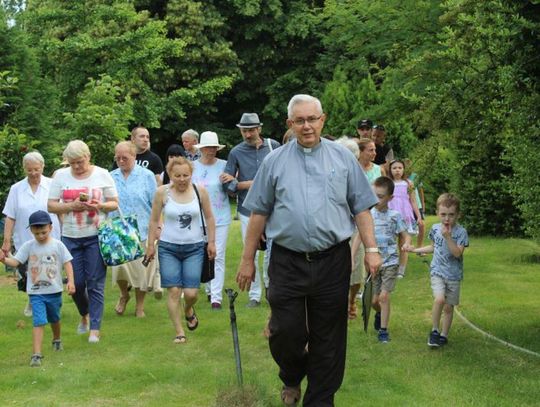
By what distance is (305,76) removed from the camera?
134 feet

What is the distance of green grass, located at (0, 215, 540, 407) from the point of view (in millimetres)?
7379

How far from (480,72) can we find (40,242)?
4324 millimetres

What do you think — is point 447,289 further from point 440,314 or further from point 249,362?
point 249,362

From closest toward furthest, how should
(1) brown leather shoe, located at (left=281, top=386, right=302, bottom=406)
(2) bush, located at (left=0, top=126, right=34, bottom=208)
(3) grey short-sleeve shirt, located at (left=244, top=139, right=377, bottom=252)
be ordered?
(3) grey short-sleeve shirt, located at (left=244, top=139, right=377, bottom=252) → (1) brown leather shoe, located at (left=281, top=386, right=302, bottom=406) → (2) bush, located at (left=0, top=126, right=34, bottom=208)

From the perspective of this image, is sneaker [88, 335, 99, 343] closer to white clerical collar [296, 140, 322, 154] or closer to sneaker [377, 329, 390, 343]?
sneaker [377, 329, 390, 343]

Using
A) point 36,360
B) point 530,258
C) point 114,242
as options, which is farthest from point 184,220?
point 530,258

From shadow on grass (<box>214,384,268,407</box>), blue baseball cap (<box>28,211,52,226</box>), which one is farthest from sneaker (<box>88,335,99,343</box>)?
shadow on grass (<box>214,384,268,407</box>)

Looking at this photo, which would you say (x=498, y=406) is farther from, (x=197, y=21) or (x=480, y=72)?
(x=197, y=21)

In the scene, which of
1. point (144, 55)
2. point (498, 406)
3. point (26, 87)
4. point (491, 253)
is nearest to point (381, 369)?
point (498, 406)

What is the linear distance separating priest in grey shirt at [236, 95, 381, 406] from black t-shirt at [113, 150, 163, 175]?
20.0 feet

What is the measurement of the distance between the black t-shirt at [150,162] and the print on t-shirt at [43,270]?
153 inches

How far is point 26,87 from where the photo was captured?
25.5 metres

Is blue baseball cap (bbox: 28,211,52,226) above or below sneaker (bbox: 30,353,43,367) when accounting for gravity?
above

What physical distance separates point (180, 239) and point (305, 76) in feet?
105
